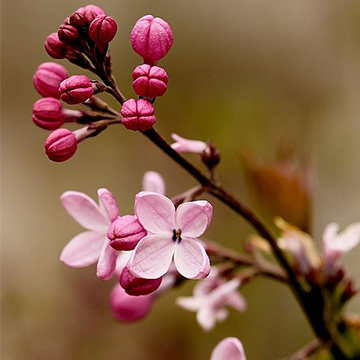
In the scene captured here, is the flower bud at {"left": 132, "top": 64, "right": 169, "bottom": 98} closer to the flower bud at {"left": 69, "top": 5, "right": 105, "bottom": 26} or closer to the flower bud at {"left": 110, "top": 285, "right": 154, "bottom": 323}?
the flower bud at {"left": 69, "top": 5, "right": 105, "bottom": 26}

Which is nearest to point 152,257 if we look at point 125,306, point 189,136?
point 125,306

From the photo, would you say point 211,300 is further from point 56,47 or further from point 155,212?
point 56,47

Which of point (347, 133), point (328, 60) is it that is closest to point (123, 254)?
point (347, 133)

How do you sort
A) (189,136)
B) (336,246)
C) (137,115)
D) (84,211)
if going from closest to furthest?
1. (137,115)
2. (84,211)
3. (336,246)
4. (189,136)

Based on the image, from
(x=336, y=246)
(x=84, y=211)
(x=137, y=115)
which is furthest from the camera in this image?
(x=336, y=246)

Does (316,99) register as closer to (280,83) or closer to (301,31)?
(280,83)

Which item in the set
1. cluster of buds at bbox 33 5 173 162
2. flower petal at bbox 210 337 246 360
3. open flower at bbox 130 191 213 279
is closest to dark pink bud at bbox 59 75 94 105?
cluster of buds at bbox 33 5 173 162
